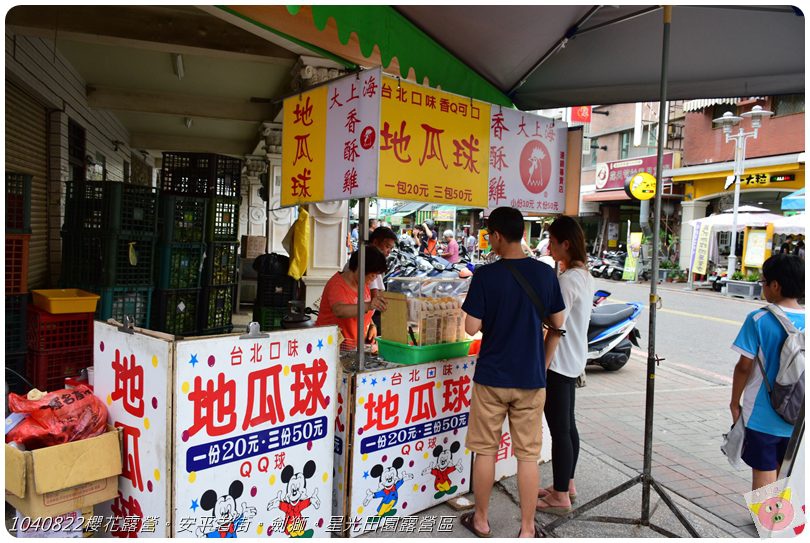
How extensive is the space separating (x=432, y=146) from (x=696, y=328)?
9.46 meters

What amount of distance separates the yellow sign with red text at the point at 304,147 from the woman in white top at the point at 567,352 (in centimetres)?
147

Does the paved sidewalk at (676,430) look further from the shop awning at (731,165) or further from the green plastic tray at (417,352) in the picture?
the shop awning at (731,165)

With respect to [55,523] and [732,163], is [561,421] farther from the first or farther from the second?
[732,163]

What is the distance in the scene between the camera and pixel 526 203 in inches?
155

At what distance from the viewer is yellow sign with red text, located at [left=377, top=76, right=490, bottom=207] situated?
115 inches

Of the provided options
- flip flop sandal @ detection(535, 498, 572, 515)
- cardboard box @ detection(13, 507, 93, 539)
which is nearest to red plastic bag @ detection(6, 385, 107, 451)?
cardboard box @ detection(13, 507, 93, 539)

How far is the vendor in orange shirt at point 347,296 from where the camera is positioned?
149 inches

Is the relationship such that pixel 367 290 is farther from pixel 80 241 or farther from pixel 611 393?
pixel 611 393

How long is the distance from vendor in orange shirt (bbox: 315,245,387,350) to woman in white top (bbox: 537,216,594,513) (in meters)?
1.19

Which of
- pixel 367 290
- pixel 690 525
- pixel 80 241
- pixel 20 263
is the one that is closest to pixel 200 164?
pixel 80 241

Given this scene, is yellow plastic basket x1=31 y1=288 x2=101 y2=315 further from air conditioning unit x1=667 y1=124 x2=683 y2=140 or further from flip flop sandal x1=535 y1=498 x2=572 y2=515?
air conditioning unit x1=667 y1=124 x2=683 y2=140

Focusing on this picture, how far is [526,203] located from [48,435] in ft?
10.1

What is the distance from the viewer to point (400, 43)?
3.00 m

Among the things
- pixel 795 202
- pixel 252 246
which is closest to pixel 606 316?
pixel 252 246
